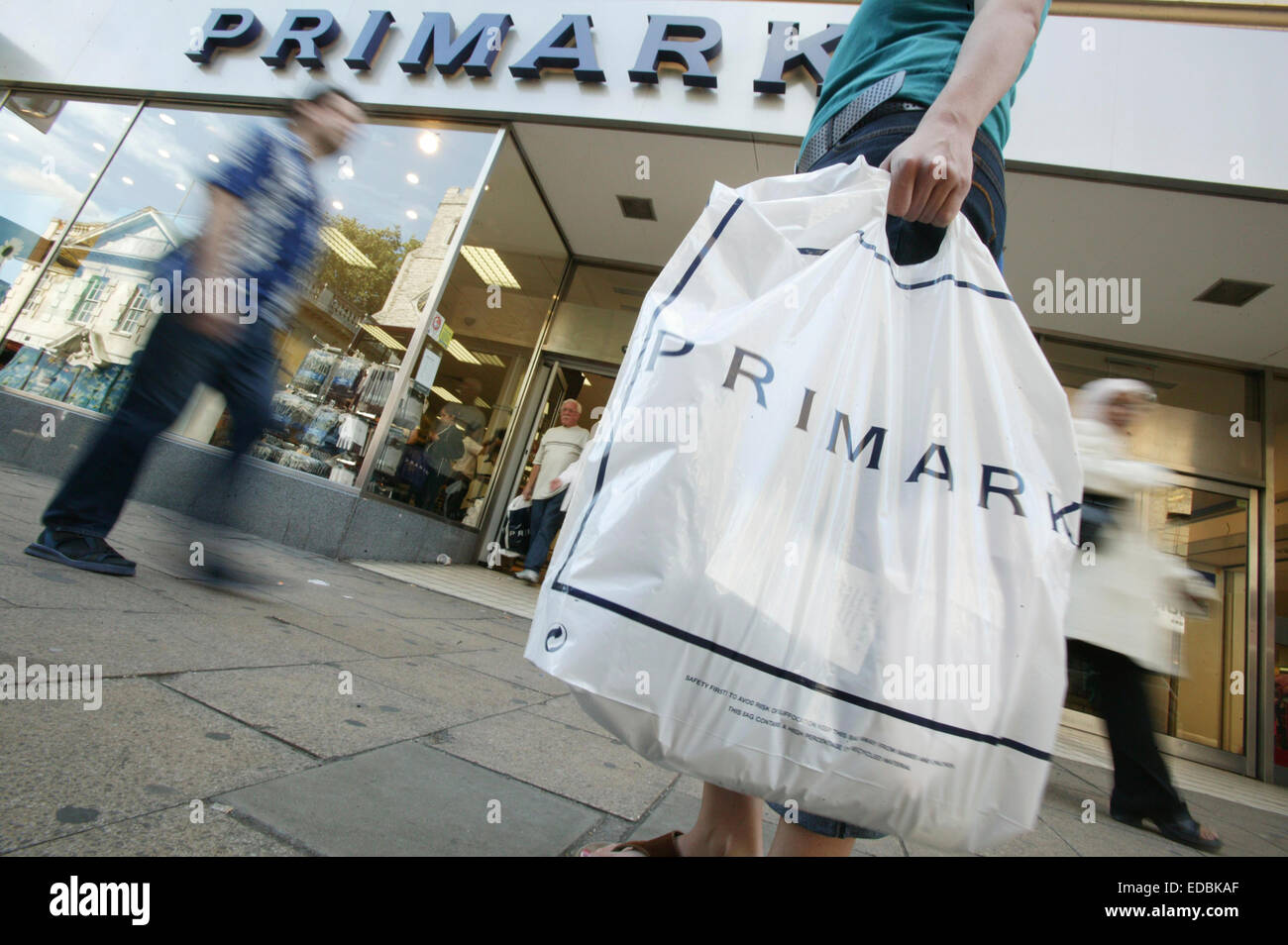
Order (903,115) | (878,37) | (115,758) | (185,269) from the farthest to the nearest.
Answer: (185,269) < (878,37) < (903,115) < (115,758)

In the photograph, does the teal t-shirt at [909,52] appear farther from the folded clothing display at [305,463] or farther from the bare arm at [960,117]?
the folded clothing display at [305,463]

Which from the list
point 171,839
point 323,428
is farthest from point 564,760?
point 323,428

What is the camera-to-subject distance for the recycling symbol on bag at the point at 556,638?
738 mm

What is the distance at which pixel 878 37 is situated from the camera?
120 cm

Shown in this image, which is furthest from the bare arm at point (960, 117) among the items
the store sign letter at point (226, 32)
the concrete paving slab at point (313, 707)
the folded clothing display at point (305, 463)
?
the store sign letter at point (226, 32)

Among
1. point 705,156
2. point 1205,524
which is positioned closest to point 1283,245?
point 1205,524

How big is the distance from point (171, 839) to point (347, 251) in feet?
17.6

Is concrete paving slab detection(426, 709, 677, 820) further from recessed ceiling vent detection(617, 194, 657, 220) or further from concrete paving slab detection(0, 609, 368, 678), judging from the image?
recessed ceiling vent detection(617, 194, 657, 220)

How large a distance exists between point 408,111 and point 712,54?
103 inches

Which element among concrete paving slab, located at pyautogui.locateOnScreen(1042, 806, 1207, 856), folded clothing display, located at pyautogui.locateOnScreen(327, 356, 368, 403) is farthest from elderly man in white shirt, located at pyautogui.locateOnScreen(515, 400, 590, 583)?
concrete paving slab, located at pyautogui.locateOnScreen(1042, 806, 1207, 856)

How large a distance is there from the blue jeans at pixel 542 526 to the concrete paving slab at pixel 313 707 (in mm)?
4351

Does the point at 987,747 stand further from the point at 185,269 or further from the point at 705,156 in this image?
the point at 705,156

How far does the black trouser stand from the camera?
2.17 metres
